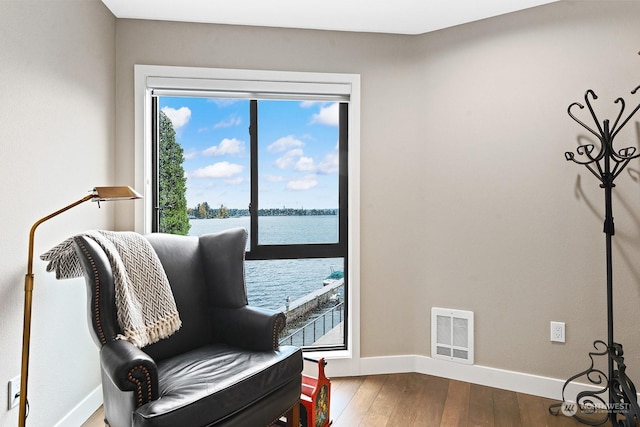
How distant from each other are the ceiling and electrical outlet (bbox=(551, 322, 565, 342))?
192 centimetres

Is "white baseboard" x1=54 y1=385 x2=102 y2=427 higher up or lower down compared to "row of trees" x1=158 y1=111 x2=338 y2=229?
lower down

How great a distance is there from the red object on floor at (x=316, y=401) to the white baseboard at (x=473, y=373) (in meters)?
0.70

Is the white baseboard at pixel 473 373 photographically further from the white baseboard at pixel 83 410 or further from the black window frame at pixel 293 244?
the white baseboard at pixel 83 410

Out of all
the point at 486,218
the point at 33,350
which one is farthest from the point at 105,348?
the point at 486,218

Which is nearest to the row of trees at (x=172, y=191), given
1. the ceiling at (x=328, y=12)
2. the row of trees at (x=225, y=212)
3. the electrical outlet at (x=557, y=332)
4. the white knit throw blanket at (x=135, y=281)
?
the row of trees at (x=225, y=212)

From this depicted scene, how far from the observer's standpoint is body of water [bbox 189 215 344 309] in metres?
2.97

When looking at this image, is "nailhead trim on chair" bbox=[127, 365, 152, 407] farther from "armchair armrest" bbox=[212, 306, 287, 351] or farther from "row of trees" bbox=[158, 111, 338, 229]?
"row of trees" bbox=[158, 111, 338, 229]

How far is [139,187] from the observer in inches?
109

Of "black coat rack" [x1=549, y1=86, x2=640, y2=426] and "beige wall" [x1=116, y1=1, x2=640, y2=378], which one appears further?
"beige wall" [x1=116, y1=1, x2=640, y2=378]

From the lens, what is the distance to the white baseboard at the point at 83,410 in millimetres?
2180

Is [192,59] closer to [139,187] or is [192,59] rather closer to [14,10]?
[139,187]

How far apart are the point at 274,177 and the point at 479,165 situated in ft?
4.47

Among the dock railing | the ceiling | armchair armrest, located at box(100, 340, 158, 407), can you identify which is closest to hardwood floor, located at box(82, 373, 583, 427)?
A: the dock railing

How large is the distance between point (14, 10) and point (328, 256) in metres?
2.17
